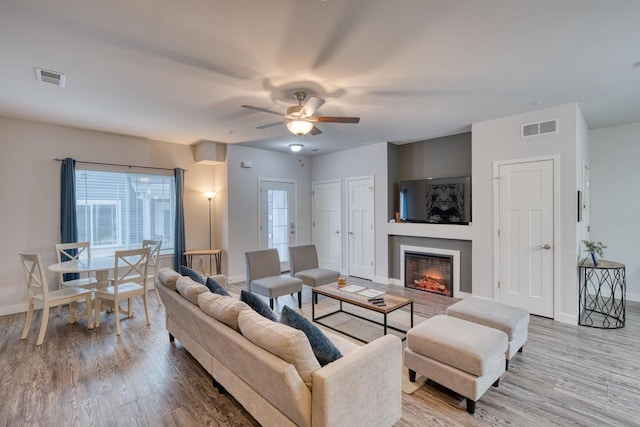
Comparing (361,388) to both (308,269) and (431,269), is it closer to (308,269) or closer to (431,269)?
(308,269)

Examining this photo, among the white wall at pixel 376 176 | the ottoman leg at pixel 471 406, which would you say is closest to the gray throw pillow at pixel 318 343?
the ottoman leg at pixel 471 406

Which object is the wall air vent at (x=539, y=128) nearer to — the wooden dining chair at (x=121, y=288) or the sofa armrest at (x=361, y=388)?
the sofa armrest at (x=361, y=388)

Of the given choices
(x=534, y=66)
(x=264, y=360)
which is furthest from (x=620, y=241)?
(x=264, y=360)

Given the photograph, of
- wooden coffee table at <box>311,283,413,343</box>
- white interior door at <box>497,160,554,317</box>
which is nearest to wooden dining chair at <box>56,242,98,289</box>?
wooden coffee table at <box>311,283,413,343</box>

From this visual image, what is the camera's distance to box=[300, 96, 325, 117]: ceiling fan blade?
8.71 feet

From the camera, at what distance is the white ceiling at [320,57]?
191 centimetres

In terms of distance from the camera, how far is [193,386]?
8.04 ft

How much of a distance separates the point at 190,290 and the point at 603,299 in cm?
597

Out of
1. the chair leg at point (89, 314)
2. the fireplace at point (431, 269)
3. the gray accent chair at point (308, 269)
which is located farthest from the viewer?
the fireplace at point (431, 269)

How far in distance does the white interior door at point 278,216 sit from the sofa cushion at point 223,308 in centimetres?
396

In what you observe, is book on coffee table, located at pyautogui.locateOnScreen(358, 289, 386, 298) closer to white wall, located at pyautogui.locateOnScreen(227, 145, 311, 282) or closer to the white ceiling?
the white ceiling

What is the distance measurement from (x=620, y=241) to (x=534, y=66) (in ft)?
12.6

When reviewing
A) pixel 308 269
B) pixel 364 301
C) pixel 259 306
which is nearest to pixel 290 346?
pixel 259 306

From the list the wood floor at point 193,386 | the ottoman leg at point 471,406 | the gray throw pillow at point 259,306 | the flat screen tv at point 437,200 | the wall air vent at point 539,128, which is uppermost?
the wall air vent at point 539,128
